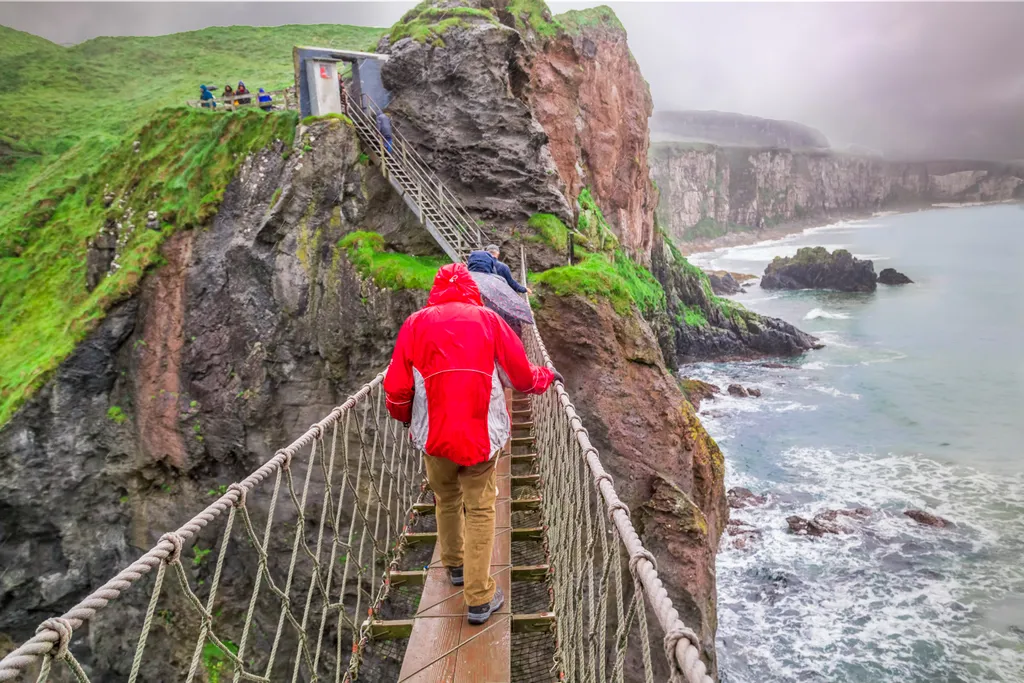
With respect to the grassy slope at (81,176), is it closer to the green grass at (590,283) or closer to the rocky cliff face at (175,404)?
the rocky cliff face at (175,404)

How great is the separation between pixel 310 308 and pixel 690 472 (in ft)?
23.7

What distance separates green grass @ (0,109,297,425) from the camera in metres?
10.8

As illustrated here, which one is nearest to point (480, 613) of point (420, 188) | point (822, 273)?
point (420, 188)

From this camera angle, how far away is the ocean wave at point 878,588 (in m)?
12.9

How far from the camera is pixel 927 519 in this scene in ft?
59.0

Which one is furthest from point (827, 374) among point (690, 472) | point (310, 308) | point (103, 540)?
point (103, 540)

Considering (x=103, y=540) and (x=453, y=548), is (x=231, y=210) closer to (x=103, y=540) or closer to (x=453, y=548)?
(x=103, y=540)

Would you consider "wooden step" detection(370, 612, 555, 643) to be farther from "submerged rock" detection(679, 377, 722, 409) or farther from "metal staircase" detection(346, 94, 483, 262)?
"submerged rock" detection(679, 377, 722, 409)

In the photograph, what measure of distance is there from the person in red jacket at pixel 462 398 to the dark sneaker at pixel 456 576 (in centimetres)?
25

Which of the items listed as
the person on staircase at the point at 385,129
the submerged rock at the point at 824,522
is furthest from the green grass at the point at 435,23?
the submerged rock at the point at 824,522

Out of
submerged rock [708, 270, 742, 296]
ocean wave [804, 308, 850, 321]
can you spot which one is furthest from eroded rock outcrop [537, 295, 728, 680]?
submerged rock [708, 270, 742, 296]

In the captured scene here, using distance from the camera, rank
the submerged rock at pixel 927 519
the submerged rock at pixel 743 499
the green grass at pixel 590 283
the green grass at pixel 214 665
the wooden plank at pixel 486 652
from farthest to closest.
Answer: the submerged rock at pixel 743 499
the submerged rock at pixel 927 519
the green grass at pixel 214 665
the green grass at pixel 590 283
the wooden plank at pixel 486 652

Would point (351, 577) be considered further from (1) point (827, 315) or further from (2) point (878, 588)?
(1) point (827, 315)

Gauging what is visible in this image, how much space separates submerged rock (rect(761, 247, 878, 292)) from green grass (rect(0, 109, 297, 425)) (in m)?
57.8
